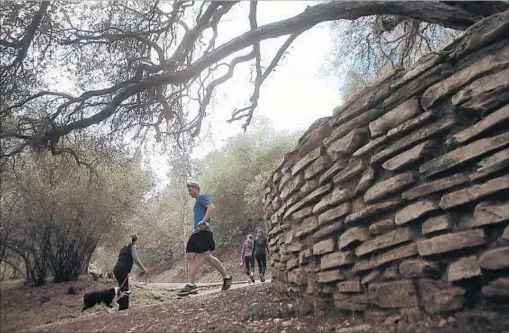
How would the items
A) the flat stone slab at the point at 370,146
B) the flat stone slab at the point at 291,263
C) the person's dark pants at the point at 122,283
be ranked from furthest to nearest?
the person's dark pants at the point at 122,283, the flat stone slab at the point at 291,263, the flat stone slab at the point at 370,146

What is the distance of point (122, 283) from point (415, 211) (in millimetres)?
3717

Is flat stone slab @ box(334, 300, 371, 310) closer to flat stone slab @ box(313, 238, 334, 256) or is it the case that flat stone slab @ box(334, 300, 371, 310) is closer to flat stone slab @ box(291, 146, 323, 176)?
flat stone slab @ box(313, 238, 334, 256)

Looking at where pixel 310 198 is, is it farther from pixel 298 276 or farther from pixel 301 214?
pixel 298 276

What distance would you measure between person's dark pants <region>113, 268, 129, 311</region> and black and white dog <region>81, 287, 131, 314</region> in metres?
0.05

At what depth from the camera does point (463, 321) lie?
68.1 inches

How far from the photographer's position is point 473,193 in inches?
68.8

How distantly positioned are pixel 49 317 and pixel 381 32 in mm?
6665

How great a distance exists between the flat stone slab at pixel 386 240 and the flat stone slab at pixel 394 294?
229mm

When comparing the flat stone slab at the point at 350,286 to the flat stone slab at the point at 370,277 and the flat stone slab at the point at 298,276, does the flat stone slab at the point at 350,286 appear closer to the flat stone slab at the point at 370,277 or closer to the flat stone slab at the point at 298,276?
the flat stone slab at the point at 370,277

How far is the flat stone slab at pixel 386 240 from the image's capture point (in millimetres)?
2070

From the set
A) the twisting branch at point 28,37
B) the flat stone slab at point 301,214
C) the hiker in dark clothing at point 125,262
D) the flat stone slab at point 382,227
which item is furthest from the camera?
the hiker in dark clothing at point 125,262

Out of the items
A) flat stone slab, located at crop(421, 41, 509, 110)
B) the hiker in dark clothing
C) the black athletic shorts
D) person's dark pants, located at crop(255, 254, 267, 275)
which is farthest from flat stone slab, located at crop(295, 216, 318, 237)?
person's dark pants, located at crop(255, 254, 267, 275)

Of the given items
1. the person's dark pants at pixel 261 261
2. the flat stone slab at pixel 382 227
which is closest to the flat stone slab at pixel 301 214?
the flat stone slab at pixel 382 227

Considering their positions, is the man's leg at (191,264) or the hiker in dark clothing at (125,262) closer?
the hiker in dark clothing at (125,262)
